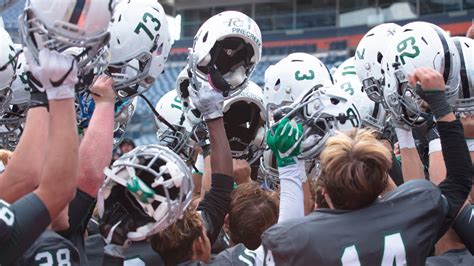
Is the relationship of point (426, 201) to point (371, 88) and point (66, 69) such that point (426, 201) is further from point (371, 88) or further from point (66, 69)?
point (371, 88)

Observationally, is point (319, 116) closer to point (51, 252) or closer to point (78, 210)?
point (78, 210)

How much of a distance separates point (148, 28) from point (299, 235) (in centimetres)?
129

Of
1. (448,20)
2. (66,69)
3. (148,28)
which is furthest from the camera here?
(448,20)

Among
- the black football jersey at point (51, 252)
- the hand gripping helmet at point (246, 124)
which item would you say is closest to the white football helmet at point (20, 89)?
the hand gripping helmet at point (246, 124)

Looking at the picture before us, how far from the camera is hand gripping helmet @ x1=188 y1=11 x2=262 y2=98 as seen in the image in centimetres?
326

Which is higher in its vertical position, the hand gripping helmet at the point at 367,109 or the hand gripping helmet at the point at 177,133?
the hand gripping helmet at the point at 367,109

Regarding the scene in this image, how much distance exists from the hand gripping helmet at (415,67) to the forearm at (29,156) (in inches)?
57.9

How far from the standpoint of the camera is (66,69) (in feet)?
6.64

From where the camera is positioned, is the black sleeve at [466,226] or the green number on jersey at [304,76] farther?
the green number on jersey at [304,76]

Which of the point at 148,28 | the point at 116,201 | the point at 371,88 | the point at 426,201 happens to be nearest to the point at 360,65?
the point at 371,88

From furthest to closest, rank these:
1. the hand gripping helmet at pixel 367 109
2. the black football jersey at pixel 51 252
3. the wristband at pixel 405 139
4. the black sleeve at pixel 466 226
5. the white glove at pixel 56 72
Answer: the hand gripping helmet at pixel 367 109
the wristband at pixel 405 139
the black sleeve at pixel 466 226
the black football jersey at pixel 51 252
the white glove at pixel 56 72

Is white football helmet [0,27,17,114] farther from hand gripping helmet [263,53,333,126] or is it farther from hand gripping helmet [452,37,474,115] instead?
hand gripping helmet [452,37,474,115]

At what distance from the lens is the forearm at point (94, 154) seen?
2535mm

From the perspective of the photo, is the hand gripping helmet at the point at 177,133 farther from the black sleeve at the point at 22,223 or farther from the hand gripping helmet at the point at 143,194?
the black sleeve at the point at 22,223
